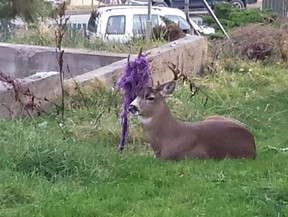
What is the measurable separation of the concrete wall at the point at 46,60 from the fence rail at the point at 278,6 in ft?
29.0

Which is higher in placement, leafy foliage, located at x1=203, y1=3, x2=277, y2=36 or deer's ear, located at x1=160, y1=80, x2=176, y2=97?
deer's ear, located at x1=160, y1=80, x2=176, y2=97

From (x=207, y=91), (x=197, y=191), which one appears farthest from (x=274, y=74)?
(x=197, y=191)

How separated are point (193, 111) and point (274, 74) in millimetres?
3581

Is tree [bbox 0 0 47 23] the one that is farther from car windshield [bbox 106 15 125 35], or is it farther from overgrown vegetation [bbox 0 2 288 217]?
car windshield [bbox 106 15 125 35]

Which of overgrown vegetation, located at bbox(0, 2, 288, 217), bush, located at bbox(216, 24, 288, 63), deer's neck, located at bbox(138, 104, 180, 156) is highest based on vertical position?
deer's neck, located at bbox(138, 104, 180, 156)

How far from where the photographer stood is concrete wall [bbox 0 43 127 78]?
12797 mm

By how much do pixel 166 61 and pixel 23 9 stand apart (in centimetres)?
216

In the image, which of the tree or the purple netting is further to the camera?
the tree

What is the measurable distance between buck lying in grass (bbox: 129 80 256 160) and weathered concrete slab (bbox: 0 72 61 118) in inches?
69.2

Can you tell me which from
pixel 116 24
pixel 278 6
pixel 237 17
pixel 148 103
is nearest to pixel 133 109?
pixel 148 103

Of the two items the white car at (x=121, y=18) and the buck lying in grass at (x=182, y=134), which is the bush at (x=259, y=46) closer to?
the white car at (x=121, y=18)

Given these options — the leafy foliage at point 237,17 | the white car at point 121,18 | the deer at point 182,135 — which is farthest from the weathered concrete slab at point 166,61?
the white car at point 121,18

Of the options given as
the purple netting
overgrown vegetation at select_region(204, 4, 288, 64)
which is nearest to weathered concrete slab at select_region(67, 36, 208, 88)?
overgrown vegetation at select_region(204, 4, 288, 64)

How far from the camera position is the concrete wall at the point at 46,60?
504 inches
